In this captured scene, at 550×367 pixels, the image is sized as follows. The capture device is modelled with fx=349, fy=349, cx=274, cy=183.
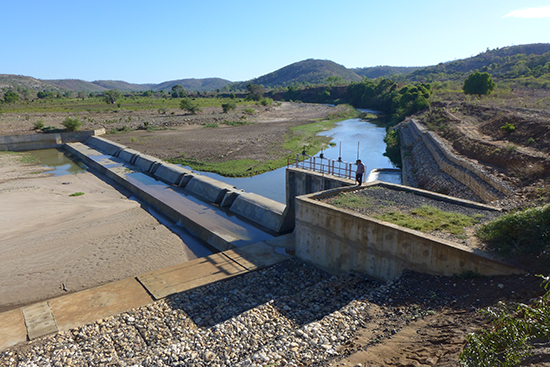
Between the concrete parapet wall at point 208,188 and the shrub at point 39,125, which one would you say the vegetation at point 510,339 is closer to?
the concrete parapet wall at point 208,188

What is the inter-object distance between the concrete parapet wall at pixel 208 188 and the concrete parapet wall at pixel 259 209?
5.88 feet

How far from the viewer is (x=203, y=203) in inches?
1053

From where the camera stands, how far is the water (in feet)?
128

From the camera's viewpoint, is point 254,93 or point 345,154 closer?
point 345,154

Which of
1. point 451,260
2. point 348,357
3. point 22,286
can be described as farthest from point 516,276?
point 22,286

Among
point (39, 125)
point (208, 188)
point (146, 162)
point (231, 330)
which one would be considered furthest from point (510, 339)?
point (39, 125)

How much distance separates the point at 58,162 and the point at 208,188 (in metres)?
27.6

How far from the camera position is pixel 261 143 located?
49.3 meters

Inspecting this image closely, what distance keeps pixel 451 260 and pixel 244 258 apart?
916 centimetres

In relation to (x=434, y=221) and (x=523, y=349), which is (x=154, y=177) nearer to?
(x=434, y=221)

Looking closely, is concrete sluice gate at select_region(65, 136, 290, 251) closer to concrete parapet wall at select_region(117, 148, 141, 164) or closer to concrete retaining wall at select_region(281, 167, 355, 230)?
concrete retaining wall at select_region(281, 167, 355, 230)

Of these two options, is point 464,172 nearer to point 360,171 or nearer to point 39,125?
point 360,171

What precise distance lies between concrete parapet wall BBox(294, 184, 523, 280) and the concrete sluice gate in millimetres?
5222

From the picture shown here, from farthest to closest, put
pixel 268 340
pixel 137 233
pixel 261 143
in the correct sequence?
pixel 261 143 < pixel 137 233 < pixel 268 340
